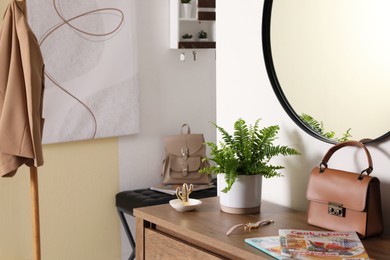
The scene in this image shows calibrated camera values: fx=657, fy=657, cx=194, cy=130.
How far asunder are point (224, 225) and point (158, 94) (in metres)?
2.29

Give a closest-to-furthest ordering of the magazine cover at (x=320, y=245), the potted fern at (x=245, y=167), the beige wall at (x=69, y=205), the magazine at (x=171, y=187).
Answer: the magazine cover at (x=320, y=245) → the potted fern at (x=245, y=167) → the beige wall at (x=69, y=205) → the magazine at (x=171, y=187)

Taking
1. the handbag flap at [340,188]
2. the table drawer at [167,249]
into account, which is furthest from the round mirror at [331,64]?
the table drawer at [167,249]

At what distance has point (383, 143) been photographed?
1.88 meters

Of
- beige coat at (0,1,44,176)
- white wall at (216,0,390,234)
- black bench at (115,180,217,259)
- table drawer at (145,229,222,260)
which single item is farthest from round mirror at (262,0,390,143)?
black bench at (115,180,217,259)

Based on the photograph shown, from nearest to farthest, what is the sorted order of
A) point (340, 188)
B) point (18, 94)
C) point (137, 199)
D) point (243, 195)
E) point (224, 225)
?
1. point (340, 188)
2. point (224, 225)
3. point (243, 195)
4. point (18, 94)
5. point (137, 199)

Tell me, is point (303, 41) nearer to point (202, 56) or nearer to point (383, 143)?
point (383, 143)

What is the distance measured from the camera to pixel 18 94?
3066 millimetres

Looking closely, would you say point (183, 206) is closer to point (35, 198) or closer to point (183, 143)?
point (35, 198)

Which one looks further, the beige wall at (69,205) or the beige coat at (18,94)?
the beige wall at (69,205)

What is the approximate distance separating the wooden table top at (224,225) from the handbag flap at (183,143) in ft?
5.85

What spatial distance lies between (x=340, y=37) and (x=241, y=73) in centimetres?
49

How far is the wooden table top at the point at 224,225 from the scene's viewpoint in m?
1.73

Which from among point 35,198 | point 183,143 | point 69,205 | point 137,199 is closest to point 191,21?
point 183,143

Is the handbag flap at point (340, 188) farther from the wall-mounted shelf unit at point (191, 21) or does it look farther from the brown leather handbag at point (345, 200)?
the wall-mounted shelf unit at point (191, 21)
